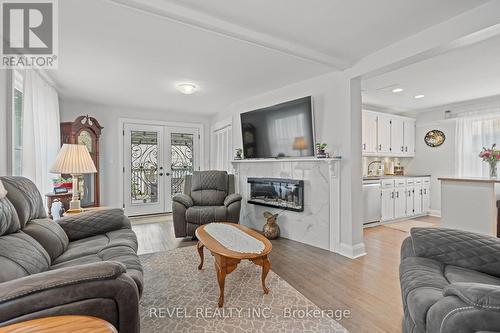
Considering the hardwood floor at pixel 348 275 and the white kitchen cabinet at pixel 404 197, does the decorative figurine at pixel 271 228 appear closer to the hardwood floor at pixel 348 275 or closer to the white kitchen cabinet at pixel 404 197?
the hardwood floor at pixel 348 275

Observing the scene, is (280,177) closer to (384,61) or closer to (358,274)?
(358,274)

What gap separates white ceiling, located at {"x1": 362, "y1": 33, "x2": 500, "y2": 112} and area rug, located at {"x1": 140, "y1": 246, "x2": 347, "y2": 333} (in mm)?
2790

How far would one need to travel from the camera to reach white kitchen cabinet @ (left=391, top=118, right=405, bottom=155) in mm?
5289

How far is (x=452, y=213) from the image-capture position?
3.51 meters

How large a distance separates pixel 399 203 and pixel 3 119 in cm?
604

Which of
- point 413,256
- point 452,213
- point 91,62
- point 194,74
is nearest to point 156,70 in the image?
point 194,74

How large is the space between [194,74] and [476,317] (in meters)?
3.42

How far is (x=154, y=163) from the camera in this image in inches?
219

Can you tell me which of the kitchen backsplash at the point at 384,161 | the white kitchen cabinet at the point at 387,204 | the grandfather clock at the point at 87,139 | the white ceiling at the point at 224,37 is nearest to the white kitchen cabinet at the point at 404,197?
the white kitchen cabinet at the point at 387,204

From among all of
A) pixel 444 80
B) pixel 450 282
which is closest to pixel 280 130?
pixel 444 80

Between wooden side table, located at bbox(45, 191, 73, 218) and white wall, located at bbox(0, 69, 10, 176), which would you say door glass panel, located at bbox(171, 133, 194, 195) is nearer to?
wooden side table, located at bbox(45, 191, 73, 218)

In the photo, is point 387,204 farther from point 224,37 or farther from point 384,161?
point 224,37

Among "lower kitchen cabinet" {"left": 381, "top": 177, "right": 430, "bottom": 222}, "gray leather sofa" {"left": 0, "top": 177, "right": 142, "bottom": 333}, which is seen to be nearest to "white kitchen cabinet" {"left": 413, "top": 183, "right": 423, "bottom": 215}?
"lower kitchen cabinet" {"left": 381, "top": 177, "right": 430, "bottom": 222}

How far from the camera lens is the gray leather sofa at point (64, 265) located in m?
0.95
